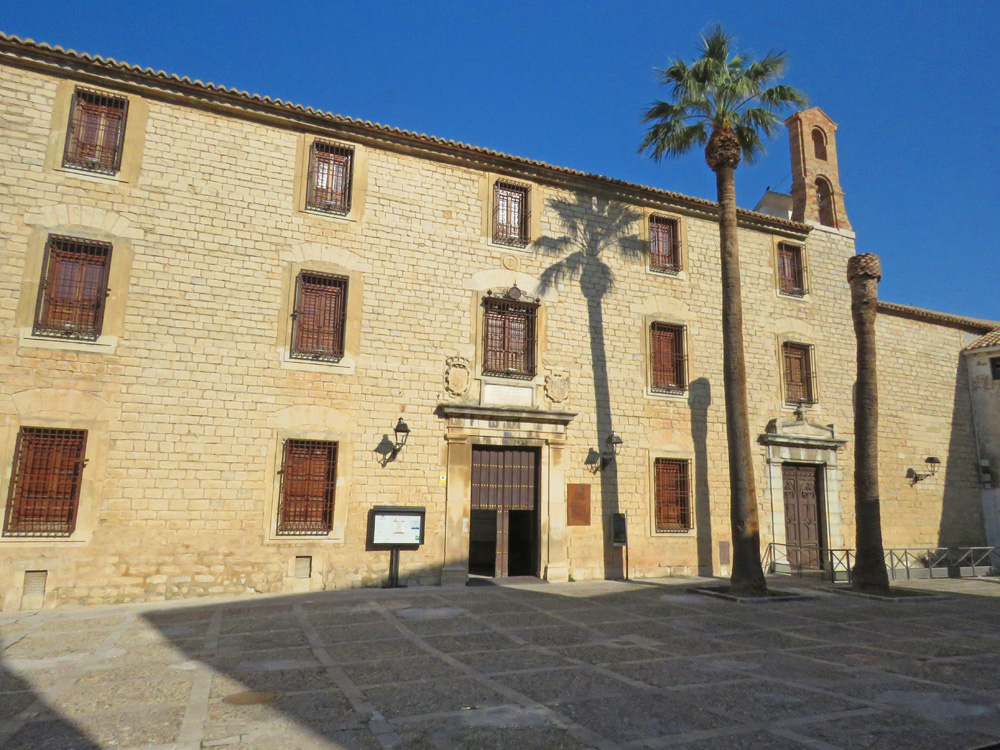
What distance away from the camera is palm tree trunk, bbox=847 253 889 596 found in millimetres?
12367

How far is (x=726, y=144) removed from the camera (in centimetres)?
1288

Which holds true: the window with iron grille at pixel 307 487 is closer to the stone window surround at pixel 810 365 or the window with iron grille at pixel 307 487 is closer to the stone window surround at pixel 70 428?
the stone window surround at pixel 70 428

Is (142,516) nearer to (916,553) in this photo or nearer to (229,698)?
(229,698)

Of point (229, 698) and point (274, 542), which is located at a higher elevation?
point (274, 542)

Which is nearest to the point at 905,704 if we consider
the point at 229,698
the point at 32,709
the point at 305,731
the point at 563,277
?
the point at 305,731

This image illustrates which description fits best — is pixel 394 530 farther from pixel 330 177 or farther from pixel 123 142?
pixel 123 142

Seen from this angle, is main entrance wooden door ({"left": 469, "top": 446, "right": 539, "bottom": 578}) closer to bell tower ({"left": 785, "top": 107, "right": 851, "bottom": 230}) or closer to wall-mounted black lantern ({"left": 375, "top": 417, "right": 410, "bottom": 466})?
wall-mounted black lantern ({"left": 375, "top": 417, "right": 410, "bottom": 466})

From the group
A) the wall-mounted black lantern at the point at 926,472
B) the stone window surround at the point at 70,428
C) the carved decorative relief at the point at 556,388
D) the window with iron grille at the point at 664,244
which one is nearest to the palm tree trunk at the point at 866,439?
the window with iron grille at the point at 664,244

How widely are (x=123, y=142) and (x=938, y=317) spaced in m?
20.6

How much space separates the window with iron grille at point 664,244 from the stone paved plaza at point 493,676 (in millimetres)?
8182

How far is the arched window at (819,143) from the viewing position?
62.4 feet

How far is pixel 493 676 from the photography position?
611 centimetres

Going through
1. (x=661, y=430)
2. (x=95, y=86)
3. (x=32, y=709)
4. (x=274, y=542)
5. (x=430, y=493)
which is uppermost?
(x=95, y=86)

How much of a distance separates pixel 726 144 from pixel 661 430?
607 cm
